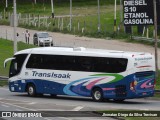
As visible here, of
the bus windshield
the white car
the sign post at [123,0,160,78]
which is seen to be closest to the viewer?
the bus windshield

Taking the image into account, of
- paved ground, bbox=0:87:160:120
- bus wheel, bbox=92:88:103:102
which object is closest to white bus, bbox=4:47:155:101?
bus wheel, bbox=92:88:103:102

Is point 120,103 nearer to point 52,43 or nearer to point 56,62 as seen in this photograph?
point 56,62

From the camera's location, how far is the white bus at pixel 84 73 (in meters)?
32.6

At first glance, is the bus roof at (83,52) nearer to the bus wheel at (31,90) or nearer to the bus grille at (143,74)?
the bus grille at (143,74)

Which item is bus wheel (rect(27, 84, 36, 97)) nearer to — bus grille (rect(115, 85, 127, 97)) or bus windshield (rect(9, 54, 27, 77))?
bus windshield (rect(9, 54, 27, 77))

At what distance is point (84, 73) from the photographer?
34094 mm

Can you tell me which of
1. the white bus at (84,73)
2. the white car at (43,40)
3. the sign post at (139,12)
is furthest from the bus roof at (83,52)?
the white car at (43,40)

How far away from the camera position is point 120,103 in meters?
33.1

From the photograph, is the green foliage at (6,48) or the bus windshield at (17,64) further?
the green foliage at (6,48)

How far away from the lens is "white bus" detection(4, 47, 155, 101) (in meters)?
32.6

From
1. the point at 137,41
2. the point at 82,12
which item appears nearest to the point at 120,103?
the point at 137,41

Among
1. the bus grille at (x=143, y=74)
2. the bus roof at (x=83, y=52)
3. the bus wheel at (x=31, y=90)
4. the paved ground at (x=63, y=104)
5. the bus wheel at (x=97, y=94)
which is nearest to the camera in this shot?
the paved ground at (x=63, y=104)

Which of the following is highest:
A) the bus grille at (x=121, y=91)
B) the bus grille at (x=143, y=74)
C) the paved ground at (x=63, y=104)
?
the bus grille at (x=143, y=74)

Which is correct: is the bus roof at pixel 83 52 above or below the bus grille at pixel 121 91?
above
